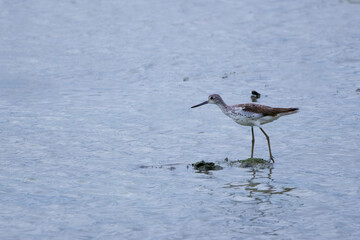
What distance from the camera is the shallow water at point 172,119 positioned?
28.7ft

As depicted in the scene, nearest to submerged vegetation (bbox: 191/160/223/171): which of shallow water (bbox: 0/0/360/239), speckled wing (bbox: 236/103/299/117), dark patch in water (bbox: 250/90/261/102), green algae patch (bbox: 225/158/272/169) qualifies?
shallow water (bbox: 0/0/360/239)

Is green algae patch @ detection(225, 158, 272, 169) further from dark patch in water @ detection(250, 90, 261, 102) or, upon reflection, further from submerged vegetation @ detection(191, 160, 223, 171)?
dark patch in water @ detection(250, 90, 261, 102)

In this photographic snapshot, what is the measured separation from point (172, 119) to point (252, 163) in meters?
2.99

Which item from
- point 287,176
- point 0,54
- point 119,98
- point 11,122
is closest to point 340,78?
point 119,98

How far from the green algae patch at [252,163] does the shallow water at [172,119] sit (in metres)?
0.23

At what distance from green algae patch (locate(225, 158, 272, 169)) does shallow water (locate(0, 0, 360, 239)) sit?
9.1 inches

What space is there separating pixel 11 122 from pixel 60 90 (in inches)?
101

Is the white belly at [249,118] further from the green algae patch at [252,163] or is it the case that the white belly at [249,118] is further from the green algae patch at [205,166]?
the green algae patch at [205,166]

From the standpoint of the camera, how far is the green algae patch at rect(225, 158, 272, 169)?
35.1 ft

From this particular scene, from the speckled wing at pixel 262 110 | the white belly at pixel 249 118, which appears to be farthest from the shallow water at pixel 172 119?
the speckled wing at pixel 262 110

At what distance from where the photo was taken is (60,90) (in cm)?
1559

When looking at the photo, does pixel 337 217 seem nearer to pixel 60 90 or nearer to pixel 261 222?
pixel 261 222

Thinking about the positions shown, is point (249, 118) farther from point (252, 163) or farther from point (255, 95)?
point (255, 95)

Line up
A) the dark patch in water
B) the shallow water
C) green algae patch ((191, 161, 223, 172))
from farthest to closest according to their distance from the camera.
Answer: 1. the dark patch in water
2. green algae patch ((191, 161, 223, 172))
3. the shallow water
